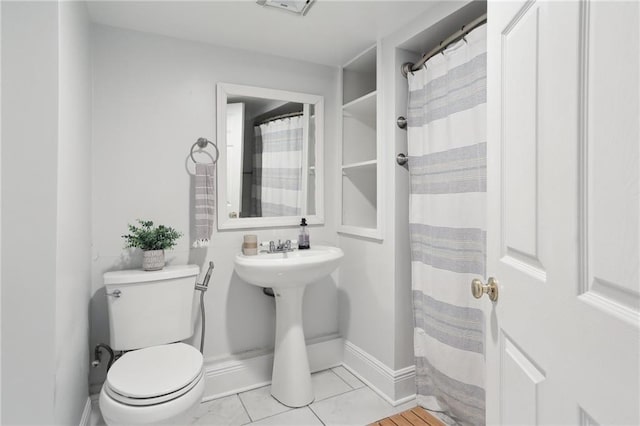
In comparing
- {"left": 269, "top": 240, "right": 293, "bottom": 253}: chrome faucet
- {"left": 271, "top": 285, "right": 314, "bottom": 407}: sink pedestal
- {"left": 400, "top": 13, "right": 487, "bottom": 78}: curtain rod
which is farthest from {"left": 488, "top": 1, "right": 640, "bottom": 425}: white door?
{"left": 269, "top": 240, "right": 293, "bottom": 253}: chrome faucet

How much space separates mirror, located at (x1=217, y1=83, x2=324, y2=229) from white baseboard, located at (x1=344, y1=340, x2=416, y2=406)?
104cm

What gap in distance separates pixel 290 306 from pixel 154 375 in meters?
0.84

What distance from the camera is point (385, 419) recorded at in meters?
1.96

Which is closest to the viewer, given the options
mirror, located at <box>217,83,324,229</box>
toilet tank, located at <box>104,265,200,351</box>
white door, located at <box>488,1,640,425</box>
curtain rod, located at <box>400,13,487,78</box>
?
white door, located at <box>488,1,640,425</box>

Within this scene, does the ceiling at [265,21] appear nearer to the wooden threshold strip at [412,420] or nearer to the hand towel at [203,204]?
the hand towel at [203,204]

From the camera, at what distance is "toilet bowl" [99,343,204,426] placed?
55.0 inches

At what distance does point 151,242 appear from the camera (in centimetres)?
196

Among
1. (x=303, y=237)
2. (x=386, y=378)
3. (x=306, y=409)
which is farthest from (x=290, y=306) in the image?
(x=386, y=378)

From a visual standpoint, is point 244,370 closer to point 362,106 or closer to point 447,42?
point 362,106

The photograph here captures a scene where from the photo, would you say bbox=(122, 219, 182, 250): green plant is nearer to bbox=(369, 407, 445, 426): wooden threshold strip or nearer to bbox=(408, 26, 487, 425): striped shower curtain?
bbox=(408, 26, 487, 425): striped shower curtain

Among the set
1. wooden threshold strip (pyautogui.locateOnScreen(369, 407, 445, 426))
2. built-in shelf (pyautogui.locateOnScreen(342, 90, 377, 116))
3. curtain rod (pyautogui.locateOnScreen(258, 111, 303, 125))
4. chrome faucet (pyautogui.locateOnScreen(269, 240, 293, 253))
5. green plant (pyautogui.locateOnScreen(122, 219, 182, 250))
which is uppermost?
built-in shelf (pyautogui.locateOnScreen(342, 90, 377, 116))

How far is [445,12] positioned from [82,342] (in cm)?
245

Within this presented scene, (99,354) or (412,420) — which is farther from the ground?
(99,354)

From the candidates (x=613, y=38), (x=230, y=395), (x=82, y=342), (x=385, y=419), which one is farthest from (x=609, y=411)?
(x=230, y=395)
